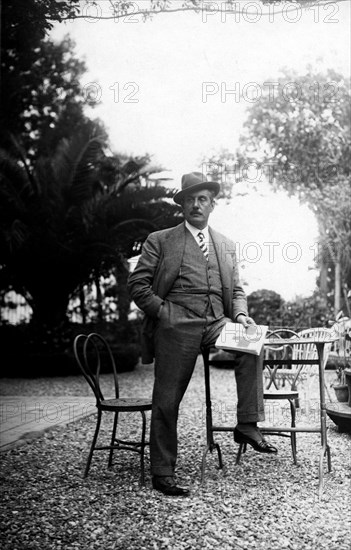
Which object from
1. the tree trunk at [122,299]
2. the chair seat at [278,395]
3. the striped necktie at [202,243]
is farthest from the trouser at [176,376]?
the tree trunk at [122,299]

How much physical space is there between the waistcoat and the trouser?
0.20ft

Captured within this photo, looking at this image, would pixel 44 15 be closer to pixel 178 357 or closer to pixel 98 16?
pixel 98 16

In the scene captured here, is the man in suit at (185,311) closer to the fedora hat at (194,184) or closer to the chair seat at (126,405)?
the fedora hat at (194,184)

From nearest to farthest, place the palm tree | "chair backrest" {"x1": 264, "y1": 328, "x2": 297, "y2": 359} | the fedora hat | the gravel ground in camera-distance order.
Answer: the gravel ground → the fedora hat → "chair backrest" {"x1": 264, "y1": 328, "x2": 297, "y2": 359} → the palm tree

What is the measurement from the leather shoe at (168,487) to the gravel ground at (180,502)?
1.9 inches

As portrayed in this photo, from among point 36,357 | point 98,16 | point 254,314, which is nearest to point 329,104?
point 254,314

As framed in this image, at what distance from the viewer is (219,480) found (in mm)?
4242

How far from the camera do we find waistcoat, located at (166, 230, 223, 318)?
4.14 metres

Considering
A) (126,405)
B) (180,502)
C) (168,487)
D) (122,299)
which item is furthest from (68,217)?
(180,502)

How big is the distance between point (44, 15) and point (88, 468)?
127 inches

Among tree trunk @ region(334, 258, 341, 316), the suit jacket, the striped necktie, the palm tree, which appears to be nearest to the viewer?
the suit jacket

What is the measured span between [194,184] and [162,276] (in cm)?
62

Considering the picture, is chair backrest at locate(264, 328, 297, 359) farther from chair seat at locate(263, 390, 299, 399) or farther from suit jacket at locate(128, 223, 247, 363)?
suit jacket at locate(128, 223, 247, 363)

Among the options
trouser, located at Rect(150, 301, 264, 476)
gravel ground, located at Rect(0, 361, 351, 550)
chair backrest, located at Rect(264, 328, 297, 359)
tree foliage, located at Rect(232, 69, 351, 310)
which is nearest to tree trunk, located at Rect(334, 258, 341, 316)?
tree foliage, located at Rect(232, 69, 351, 310)
